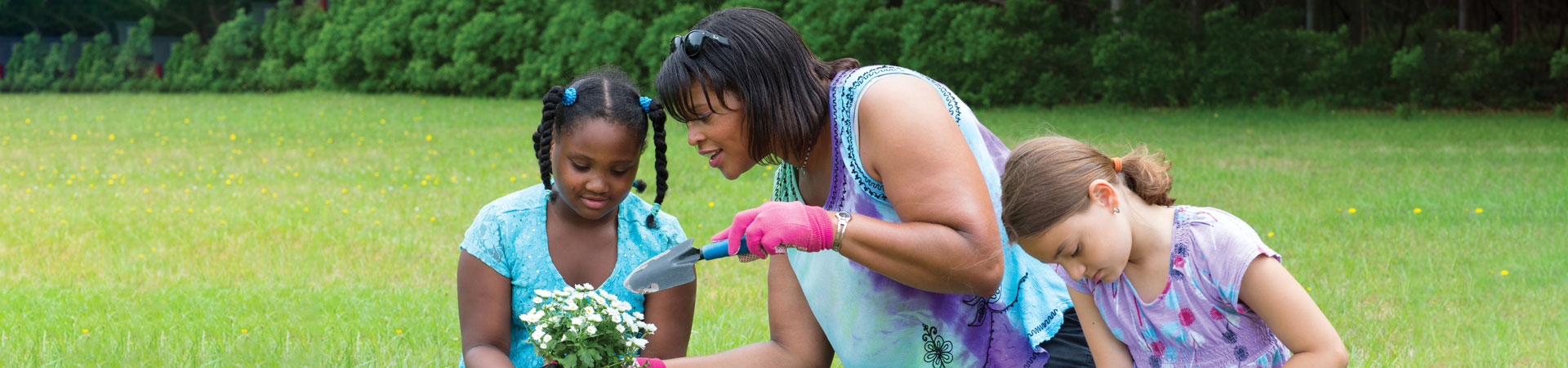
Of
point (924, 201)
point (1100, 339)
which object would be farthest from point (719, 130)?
point (1100, 339)

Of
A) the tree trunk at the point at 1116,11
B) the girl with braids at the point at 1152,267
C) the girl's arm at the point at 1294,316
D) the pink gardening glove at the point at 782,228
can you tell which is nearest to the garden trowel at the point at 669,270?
the pink gardening glove at the point at 782,228

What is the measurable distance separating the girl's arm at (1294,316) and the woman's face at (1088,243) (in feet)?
0.67

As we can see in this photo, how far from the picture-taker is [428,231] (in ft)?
19.8

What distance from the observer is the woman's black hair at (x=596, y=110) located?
2561mm

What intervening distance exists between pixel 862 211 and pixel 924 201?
9.4 inches

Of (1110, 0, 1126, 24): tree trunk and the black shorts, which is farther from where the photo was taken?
(1110, 0, 1126, 24): tree trunk

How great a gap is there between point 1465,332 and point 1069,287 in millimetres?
2306

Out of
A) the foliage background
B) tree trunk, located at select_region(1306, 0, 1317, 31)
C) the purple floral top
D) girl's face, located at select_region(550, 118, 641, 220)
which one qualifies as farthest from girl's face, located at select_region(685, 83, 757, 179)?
tree trunk, located at select_region(1306, 0, 1317, 31)

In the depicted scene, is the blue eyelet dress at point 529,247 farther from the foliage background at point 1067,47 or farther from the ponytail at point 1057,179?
the foliage background at point 1067,47

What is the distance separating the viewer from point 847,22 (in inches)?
611

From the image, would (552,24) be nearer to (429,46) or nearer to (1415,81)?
(429,46)

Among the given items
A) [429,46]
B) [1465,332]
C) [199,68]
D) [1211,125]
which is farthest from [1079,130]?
[199,68]

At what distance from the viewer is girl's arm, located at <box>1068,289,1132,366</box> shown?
225 cm

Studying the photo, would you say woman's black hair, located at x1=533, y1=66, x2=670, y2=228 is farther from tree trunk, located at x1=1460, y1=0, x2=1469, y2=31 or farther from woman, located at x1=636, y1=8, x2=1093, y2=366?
tree trunk, located at x1=1460, y1=0, x2=1469, y2=31
